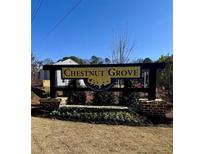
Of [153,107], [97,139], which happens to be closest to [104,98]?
[153,107]

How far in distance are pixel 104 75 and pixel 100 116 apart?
1.42 metres

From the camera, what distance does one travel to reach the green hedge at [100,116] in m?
5.24

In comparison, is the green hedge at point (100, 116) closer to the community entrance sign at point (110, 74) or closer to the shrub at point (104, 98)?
the community entrance sign at point (110, 74)

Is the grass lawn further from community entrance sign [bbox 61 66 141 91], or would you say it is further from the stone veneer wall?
community entrance sign [bbox 61 66 141 91]

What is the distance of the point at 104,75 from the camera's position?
6539 millimetres

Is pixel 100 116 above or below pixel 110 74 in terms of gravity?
below

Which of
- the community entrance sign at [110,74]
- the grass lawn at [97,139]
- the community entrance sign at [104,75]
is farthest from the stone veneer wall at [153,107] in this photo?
the grass lawn at [97,139]

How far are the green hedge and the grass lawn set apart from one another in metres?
0.45

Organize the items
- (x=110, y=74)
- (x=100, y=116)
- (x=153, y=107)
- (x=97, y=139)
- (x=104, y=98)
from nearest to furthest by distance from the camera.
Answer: (x=97, y=139), (x=100, y=116), (x=153, y=107), (x=110, y=74), (x=104, y=98)

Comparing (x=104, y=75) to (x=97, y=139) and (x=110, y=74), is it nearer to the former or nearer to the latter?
(x=110, y=74)

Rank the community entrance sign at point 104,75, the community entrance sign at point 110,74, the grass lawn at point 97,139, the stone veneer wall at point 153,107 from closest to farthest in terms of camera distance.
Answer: the grass lawn at point 97,139
the stone veneer wall at point 153,107
the community entrance sign at point 110,74
the community entrance sign at point 104,75

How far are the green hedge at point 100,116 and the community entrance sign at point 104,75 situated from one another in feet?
2.77

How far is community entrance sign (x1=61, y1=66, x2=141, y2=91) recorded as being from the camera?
6.46m

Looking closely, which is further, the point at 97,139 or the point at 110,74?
the point at 110,74
